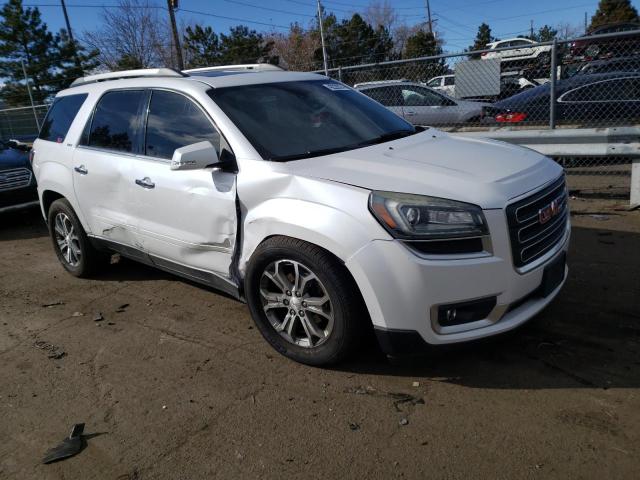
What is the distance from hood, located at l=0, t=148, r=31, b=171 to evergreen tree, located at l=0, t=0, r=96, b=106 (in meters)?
29.5

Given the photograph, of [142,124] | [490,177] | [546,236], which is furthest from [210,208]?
[546,236]

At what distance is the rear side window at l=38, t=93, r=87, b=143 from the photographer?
4949 millimetres

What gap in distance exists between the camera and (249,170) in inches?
129

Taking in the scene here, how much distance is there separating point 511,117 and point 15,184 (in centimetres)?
754

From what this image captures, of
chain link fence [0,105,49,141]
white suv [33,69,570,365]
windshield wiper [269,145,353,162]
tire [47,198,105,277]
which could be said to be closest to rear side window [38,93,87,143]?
white suv [33,69,570,365]

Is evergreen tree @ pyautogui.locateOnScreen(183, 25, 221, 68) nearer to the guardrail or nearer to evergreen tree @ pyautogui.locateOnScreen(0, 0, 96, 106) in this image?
evergreen tree @ pyautogui.locateOnScreen(0, 0, 96, 106)

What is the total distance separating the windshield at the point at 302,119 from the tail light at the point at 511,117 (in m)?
4.60

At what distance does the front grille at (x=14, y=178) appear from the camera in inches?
300

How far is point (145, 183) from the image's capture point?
156 inches

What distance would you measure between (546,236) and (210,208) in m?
2.08

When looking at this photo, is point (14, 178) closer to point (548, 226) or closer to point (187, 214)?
point (187, 214)

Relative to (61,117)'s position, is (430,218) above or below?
below

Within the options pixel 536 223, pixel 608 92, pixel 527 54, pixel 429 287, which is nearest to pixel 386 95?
pixel 608 92

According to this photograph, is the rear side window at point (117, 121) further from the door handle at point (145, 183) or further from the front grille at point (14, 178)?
the front grille at point (14, 178)
